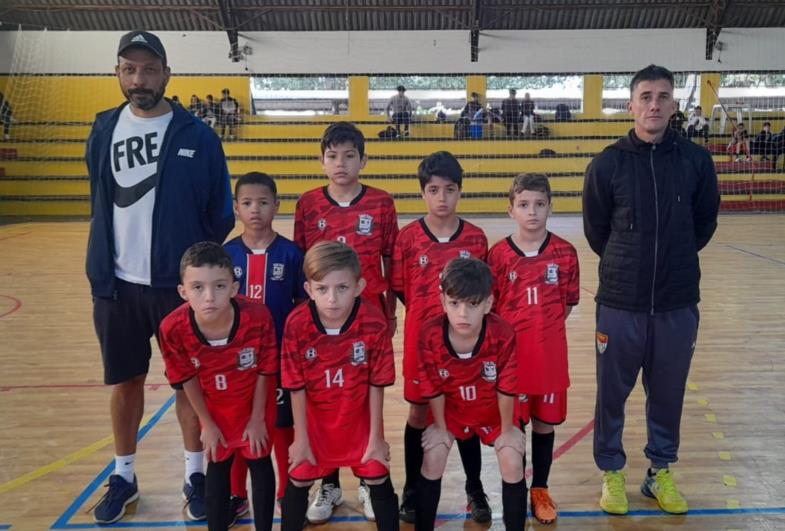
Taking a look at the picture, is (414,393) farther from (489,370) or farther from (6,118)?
(6,118)

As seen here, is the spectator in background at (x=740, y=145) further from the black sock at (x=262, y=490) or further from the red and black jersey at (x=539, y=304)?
the black sock at (x=262, y=490)

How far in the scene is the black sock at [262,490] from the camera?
7.97 feet

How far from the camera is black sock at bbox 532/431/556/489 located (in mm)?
2771

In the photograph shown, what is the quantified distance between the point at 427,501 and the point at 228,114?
52.0 ft

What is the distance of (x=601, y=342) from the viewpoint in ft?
9.32

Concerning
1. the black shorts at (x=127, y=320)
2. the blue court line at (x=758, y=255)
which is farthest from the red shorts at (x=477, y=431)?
the blue court line at (x=758, y=255)

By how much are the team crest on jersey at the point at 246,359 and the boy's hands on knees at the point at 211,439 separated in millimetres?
234

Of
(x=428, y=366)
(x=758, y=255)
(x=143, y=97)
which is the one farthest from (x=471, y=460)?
(x=758, y=255)

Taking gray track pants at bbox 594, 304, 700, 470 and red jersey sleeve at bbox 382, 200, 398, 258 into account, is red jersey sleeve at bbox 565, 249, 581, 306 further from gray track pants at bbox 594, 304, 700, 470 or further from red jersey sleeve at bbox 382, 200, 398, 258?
red jersey sleeve at bbox 382, 200, 398, 258

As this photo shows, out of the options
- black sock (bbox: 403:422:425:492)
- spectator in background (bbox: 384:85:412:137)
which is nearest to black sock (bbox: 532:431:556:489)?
black sock (bbox: 403:422:425:492)

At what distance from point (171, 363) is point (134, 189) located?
0.76 m

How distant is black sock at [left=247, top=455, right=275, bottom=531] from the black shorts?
71 cm

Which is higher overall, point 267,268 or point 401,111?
point 401,111

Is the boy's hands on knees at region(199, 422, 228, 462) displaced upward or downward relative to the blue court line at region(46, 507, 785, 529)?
upward
